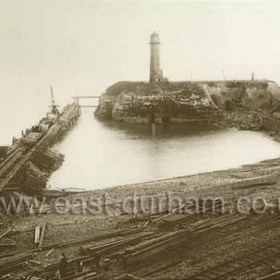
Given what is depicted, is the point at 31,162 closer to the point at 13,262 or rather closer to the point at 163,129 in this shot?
the point at 13,262

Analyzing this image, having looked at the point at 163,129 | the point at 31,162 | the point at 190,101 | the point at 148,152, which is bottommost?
the point at 163,129

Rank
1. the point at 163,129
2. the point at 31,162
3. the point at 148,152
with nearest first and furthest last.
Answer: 1. the point at 31,162
2. the point at 148,152
3. the point at 163,129

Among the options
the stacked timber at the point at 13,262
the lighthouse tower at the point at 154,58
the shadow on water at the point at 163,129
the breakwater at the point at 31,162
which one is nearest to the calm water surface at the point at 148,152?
the shadow on water at the point at 163,129

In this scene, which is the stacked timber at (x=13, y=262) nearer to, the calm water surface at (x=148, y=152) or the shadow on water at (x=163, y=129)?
the calm water surface at (x=148, y=152)

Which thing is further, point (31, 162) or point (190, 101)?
point (190, 101)

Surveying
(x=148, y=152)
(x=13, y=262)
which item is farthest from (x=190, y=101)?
(x=13, y=262)

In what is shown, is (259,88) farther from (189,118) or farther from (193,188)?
(193,188)
